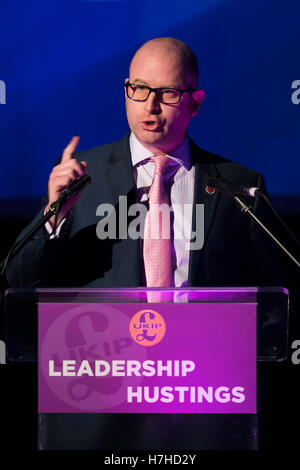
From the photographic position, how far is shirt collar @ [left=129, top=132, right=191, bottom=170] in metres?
2.76

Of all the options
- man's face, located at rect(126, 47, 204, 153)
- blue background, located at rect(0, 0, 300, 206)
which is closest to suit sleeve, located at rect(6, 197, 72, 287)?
man's face, located at rect(126, 47, 204, 153)

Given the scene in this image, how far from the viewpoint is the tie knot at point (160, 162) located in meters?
2.70

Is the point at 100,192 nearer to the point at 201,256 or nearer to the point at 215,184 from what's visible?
the point at 201,256

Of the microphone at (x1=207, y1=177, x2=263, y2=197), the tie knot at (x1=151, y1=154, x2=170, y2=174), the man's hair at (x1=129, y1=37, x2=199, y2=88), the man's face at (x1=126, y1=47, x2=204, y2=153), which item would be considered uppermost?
the man's hair at (x1=129, y1=37, x2=199, y2=88)

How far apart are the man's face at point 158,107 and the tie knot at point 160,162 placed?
31 mm

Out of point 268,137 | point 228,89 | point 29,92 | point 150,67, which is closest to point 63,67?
point 29,92

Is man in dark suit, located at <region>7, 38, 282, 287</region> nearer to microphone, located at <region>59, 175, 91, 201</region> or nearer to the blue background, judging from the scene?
the blue background

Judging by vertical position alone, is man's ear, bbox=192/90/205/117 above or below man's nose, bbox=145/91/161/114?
above

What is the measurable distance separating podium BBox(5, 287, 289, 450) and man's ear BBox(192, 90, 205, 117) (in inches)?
41.3

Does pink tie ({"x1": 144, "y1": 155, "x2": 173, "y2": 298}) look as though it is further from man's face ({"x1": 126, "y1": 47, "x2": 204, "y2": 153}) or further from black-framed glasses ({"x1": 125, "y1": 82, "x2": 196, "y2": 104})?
black-framed glasses ({"x1": 125, "y1": 82, "x2": 196, "y2": 104})

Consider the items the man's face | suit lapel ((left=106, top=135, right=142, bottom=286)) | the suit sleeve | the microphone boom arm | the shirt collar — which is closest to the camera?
the microphone boom arm

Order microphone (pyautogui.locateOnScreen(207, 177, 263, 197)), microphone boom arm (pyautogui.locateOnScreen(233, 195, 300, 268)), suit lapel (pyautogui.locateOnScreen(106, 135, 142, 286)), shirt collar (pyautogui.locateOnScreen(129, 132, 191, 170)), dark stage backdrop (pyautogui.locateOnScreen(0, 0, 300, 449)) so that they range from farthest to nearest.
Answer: dark stage backdrop (pyautogui.locateOnScreen(0, 0, 300, 449)), shirt collar (pyautogui.locateOnScreen(129, 132, 191, 170)), suit lapel (pyautogui.locateOnScreen(106, 135, 142, 286)), microphone (pyautogui.locateOnScreen(207, 177, 263, 197)), microphone boom arm (pyautogui.locateOnScreen(233, 195, 300, 268))

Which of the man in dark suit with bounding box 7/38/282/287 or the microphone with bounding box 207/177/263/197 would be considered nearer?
the microphone with bounding box 207/177/263/197

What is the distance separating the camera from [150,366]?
2.03 meters
